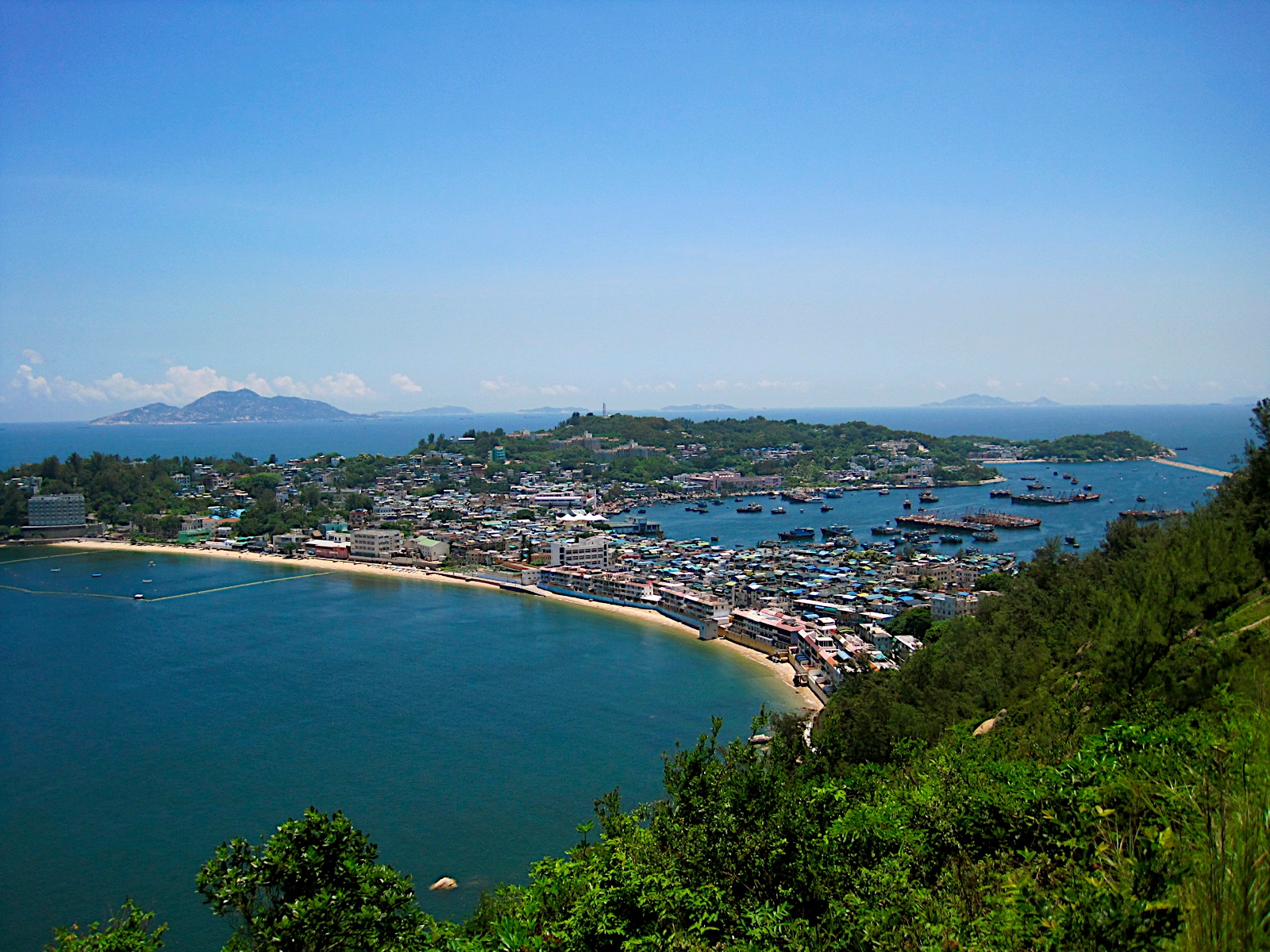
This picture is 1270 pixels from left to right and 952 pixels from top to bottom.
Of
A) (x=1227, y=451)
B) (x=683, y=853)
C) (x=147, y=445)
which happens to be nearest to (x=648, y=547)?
(x=683, y=853)

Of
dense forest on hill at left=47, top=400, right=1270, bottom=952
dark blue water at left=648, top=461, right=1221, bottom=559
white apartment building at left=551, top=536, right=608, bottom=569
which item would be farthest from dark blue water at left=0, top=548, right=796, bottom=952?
dark blue water at left=648, top=461, right=1221, bottom=559

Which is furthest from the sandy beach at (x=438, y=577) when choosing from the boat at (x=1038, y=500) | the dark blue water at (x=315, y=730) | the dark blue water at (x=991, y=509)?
the boat at (x=1038, y=500)

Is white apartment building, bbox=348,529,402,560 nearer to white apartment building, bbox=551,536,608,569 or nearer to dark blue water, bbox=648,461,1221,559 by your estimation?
white apartment building, bbox=551,536,608,569

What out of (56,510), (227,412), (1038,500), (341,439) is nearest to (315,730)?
(56,510)

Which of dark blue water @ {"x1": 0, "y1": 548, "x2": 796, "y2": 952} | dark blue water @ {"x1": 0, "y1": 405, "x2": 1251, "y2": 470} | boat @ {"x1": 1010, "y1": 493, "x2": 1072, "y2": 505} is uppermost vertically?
dark blue water @ {"x1": 0, "y1": 405, "x2": 1251, "y2": 470}

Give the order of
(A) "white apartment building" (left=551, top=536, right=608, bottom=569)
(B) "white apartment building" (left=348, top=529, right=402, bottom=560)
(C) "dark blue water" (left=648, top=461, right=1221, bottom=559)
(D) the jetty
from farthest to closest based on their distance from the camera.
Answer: (D) the jetty < (C) "dark blue water" (left=648, top=461, right=1221, bottom=559) < (B) "white apartment building" (left=348, top=529, right=402, bottom=560) < (A) "white apartment building" (left=551, top=536, right=608, bottom=569)

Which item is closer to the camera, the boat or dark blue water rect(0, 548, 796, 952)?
dark blue water rect(0, 548, 796, 952)

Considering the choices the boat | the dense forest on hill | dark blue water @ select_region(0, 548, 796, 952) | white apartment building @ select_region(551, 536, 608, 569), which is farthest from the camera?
the boat

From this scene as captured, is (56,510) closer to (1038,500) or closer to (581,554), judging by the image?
(581,554)
